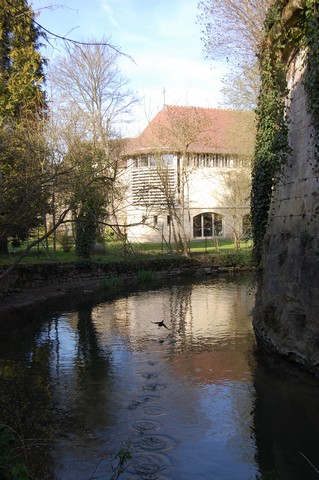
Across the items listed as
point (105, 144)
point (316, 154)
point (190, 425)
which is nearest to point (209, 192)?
point (105, 144)

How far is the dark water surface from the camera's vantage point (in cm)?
574

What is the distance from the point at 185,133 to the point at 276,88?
16874 millimetres

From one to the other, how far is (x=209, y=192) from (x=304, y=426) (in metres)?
27.6

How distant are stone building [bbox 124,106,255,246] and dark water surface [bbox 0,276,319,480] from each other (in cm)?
1237

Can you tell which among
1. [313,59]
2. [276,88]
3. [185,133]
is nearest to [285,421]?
[313,59]

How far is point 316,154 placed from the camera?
8211 millimetres

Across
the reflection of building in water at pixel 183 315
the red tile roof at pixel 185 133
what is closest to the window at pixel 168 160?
the red tile roof at pixel 185 133

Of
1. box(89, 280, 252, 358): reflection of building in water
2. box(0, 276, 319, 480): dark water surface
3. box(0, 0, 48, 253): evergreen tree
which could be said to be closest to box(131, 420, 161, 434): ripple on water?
box(0, 276, 319, 480): dark water surface

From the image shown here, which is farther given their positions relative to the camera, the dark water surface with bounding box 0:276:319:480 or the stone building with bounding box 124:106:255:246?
the stone building with bounding box 124:106:255:246

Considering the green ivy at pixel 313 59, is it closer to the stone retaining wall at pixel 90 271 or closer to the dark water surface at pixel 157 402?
the dark water surface at pixel 157 402

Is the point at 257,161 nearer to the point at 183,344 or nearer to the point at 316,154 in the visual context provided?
the point at 316,154

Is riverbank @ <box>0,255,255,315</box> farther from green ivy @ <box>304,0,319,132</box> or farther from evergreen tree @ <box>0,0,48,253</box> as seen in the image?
green ivy @ <box>304,0,319,132</box>

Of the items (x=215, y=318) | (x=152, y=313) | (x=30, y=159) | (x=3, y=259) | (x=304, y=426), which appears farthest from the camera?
(x=3, y=259)

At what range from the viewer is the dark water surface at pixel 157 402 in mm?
5738
